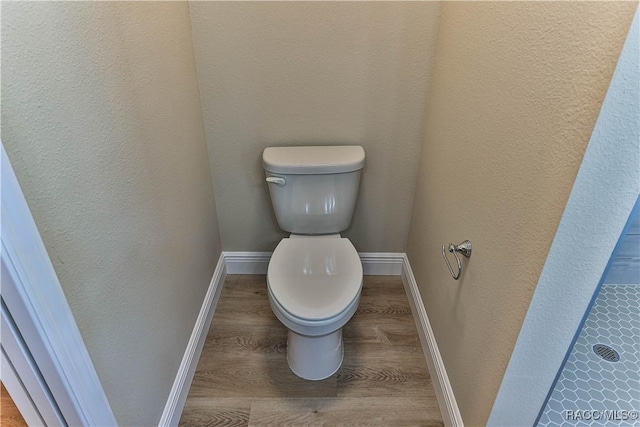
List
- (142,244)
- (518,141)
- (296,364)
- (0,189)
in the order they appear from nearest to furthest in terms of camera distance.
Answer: (0,189), (518,141), (142,244), (296,364)

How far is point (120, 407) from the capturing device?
0.94 m

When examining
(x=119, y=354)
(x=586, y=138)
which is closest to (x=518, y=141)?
(x=586, y=138)

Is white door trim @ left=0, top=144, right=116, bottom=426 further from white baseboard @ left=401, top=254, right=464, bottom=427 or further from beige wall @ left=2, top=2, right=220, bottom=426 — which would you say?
white baseboard @ left=401, top=254, right=464, bottom=427

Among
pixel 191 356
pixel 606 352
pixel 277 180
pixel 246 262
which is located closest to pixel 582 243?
pixel 277 180

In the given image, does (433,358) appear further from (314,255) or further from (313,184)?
(313,184)

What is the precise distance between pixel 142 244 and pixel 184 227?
34 centimetres

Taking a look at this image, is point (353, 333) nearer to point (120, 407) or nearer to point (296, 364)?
point (296, 364)

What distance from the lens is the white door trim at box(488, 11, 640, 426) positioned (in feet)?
1.99

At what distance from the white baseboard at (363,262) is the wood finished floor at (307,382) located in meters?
0.21

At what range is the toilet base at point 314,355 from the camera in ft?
4.67

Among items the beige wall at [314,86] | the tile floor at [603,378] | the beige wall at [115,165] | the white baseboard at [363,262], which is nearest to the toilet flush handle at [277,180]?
the beige wall at [314,86]

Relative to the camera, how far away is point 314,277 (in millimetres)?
1409

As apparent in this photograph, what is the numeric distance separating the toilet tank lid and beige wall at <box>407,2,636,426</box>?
1.06 ft

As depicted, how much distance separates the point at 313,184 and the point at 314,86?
0.40 meters
